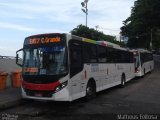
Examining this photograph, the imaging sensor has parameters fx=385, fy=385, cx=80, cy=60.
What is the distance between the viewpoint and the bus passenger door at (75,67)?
1485 centimetres

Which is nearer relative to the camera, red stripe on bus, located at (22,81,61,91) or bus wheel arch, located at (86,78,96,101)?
red stripe on bus, located at (22,81,61,91)

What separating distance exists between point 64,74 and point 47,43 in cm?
150

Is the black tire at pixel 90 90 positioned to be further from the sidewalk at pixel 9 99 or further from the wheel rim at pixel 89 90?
the sidewalk at pixel 9 99

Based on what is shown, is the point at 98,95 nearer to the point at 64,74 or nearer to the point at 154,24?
the point at 64,74

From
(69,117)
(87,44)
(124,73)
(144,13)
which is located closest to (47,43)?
(87,44)

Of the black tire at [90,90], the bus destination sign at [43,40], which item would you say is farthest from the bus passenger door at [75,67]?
the black tire at [90,90]

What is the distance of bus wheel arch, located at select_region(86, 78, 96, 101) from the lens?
16744mm

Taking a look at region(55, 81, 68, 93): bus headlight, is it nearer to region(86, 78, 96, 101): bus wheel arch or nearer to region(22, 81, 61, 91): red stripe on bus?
region(22, 81, 61, 91): red stripe on bus

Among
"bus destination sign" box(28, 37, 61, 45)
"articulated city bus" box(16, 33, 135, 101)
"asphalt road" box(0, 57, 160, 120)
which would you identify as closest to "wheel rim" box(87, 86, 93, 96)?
"articulated city bus" box(16, 33, 135, 101)

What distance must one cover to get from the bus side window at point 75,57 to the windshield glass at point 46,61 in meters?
0.44

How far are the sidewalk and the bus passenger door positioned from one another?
2492mm

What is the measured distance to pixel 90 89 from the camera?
17.1 metres

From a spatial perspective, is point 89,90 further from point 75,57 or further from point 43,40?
point 43,40

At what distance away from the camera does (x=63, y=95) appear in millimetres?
14281
